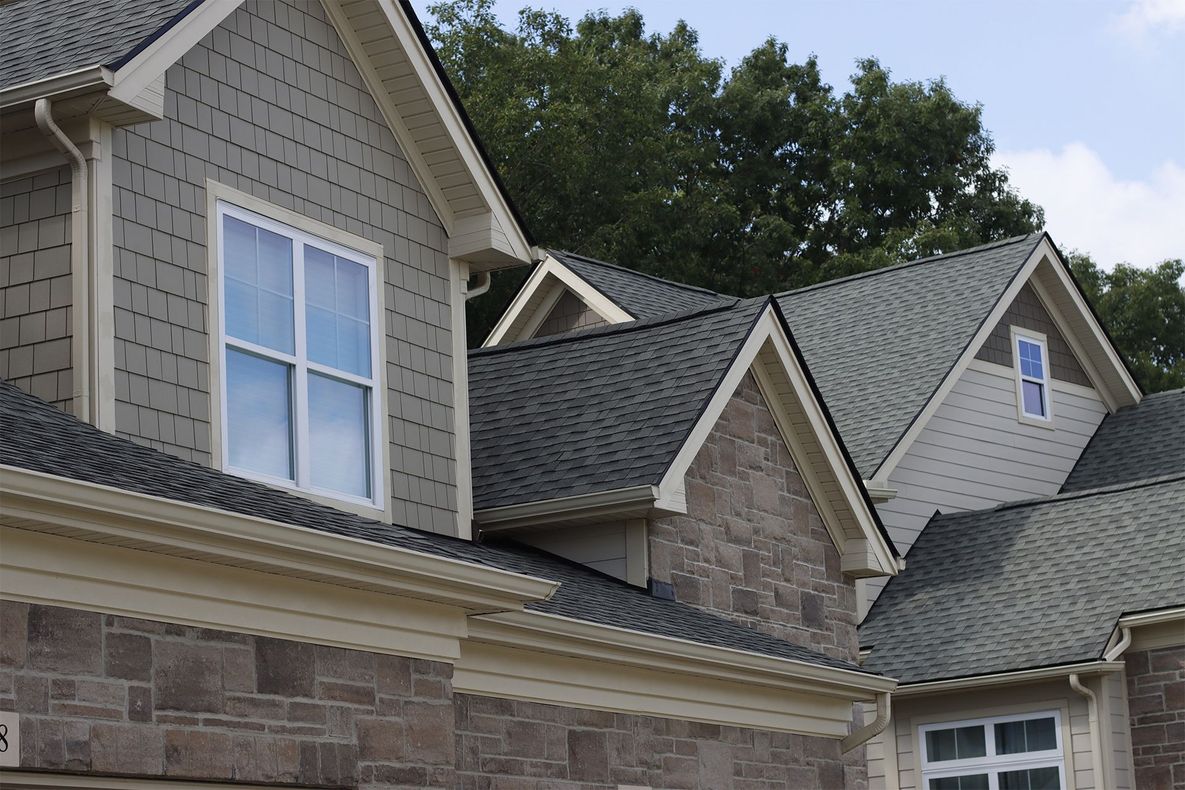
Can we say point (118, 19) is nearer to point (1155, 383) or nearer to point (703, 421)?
point (703, 421)

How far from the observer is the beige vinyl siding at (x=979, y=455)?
2166cm

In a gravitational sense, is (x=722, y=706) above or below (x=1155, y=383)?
below

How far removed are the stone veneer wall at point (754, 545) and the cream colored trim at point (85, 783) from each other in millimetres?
6090

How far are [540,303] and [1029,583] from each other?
7.88m

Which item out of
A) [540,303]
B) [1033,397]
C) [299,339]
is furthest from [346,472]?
[1033,397]

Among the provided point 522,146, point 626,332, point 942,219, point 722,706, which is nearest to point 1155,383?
point 942,219

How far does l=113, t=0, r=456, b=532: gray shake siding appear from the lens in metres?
10.5

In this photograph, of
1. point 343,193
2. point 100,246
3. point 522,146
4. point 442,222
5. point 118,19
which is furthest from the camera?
point 522,146

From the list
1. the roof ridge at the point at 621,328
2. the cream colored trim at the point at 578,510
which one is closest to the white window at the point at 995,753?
the roof ridge at the point at 621,328

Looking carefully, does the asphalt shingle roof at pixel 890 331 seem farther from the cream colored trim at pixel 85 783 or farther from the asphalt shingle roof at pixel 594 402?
the cream colored trim at pixel 85 783

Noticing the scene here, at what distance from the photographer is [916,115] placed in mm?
41562

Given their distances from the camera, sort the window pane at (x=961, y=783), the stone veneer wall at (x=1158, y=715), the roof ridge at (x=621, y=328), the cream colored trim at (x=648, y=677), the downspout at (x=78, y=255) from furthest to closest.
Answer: the window pane at (x=961, y=783)
the stone veneer wall at (x=1158, y=715)
the roof ridge at (x=621, y=328)
the cream colored trim at (x=648, y=677)
the downspout at (x=78, y=255)

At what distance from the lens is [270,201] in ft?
38.0

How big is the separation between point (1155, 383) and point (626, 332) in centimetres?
2725
